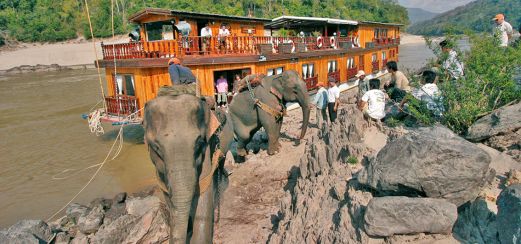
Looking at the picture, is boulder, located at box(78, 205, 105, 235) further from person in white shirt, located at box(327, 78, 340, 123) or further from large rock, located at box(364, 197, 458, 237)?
person in white shirt, located at box(327, 78, 340, 123)

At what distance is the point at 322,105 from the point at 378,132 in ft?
12.8

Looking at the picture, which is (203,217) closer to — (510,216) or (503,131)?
(510,216)

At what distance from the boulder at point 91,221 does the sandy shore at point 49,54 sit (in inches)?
1934

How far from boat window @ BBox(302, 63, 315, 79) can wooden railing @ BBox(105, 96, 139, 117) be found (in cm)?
852

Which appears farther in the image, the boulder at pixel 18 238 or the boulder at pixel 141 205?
the boulder at pixel 141 205

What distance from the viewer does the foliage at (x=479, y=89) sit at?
695 cm

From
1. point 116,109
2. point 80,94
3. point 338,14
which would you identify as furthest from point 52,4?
→ point 116,109

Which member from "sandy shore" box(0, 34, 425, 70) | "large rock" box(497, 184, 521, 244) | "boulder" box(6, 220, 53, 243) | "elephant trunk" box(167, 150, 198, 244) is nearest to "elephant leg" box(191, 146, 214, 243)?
"elephant trunk" box(167, 150, 198, 244)

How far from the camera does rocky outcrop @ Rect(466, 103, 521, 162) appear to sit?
6.15m

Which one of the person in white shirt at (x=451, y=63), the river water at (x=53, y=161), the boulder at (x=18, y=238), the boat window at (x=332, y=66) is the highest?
the person in white shirt at (x=451, y=63)

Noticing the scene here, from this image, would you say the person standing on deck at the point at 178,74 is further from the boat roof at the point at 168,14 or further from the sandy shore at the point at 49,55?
the sandy shore at the point at 49,55

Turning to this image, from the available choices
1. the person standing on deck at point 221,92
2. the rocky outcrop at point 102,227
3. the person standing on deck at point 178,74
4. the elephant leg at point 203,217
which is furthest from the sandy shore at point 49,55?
the elephant leg at point 203,217

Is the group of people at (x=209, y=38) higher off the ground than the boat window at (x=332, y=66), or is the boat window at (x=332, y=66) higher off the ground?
the group of people at (x=209, y=38)

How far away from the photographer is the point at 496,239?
3.73 m
